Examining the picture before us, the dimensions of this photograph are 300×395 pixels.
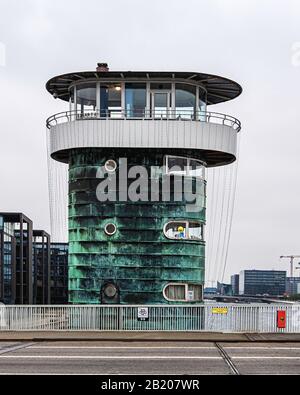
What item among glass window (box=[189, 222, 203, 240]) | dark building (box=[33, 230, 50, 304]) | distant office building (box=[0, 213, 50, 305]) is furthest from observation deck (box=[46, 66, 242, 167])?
dark building (box=[33, 230, 50, 304])

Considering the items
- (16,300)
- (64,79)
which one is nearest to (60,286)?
(16,300)

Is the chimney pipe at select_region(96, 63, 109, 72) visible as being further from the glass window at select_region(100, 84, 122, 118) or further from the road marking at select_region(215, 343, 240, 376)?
the road marking at select_region(215, 343, 240, 376)

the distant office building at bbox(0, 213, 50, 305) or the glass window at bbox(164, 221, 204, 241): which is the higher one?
the glass window at bbox(164, 221, 204, 241)

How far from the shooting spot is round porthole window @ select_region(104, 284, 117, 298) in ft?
95.4

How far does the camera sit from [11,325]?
27.5m

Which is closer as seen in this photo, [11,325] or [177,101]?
[11,325]

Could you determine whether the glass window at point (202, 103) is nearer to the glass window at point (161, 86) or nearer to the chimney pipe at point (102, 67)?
the glass window at point (161, 86)

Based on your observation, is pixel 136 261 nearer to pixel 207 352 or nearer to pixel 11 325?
pixel 11 325

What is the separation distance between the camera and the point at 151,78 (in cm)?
2988

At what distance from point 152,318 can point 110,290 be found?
7.74ft

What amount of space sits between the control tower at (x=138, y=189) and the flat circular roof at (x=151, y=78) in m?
0.07

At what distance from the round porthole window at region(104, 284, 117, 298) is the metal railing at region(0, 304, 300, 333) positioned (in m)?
1.41

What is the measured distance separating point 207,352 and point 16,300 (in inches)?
3464

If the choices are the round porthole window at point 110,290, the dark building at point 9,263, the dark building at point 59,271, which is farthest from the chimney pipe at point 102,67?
the dark building at point 59,271
